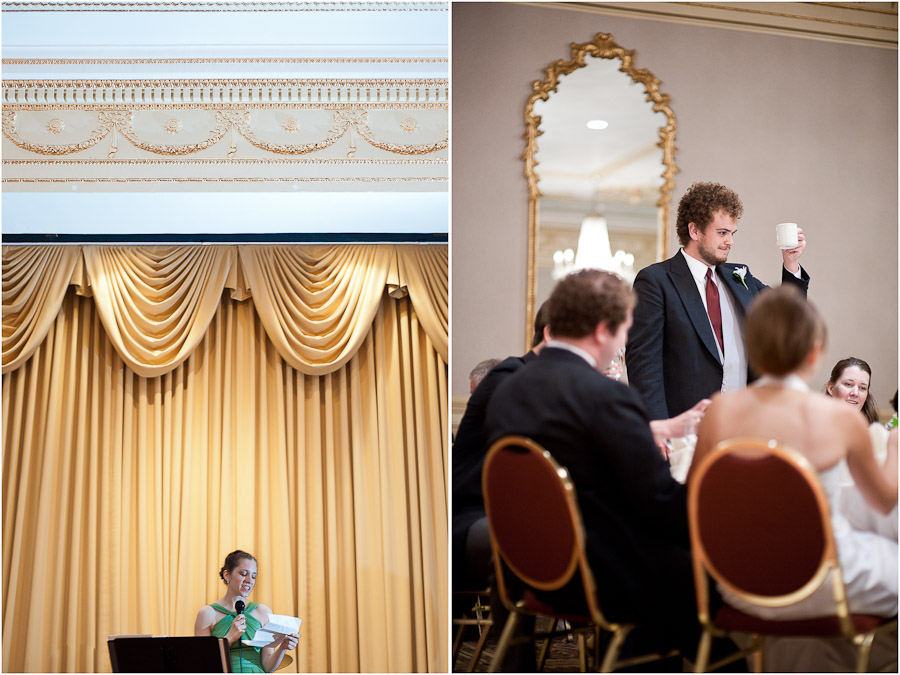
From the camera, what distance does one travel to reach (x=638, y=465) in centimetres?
183

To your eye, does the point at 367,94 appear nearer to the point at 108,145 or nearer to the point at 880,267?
the point at 108,145

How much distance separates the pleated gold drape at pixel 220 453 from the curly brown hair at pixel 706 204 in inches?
101

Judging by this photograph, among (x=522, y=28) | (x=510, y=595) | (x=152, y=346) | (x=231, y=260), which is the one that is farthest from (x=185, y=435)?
(x=510, y=595)

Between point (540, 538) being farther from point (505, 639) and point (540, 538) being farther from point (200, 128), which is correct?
point (200, 128)

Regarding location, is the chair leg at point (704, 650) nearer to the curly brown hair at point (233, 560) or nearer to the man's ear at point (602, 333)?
the man's ear at point (602, 333)

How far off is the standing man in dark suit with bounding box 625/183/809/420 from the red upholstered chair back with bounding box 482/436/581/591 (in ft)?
2.93

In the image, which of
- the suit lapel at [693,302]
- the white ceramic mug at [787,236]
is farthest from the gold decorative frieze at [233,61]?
the white ceramic mug at [787,236]

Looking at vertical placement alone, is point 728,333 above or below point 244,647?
above

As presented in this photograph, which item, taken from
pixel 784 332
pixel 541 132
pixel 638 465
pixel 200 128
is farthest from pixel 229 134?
pixel 784 332

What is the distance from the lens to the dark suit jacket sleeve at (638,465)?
1829 millimetres

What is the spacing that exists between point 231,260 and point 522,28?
7.43 feet

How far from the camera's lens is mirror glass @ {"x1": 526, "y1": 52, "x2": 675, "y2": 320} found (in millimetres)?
4336

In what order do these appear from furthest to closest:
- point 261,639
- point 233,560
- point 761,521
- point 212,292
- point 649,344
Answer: point 212,292 < point 233,560 < point 261,639 < point 649,344 < point 761,521

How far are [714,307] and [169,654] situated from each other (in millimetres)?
2626
